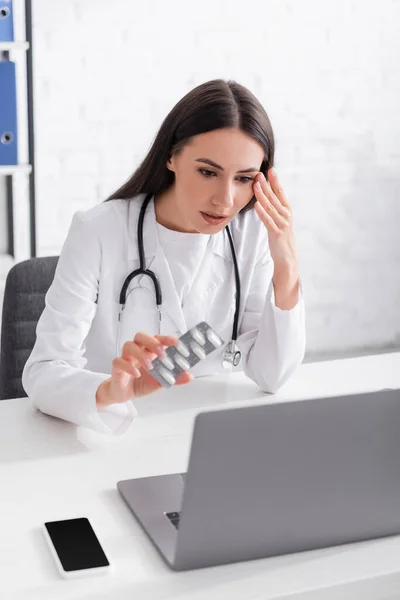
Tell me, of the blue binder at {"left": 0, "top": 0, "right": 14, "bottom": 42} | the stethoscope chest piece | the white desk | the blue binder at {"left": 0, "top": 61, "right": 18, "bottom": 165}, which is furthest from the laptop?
the blue binder at {"left": 0, "top": 0, "right": 14, "bottom": 42}

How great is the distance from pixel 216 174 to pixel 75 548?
0.77 m

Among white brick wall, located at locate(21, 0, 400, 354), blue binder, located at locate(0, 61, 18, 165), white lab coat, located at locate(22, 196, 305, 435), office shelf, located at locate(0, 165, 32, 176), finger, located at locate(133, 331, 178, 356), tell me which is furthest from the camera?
white brick wall, located at locate(21, 0, 400, 354)

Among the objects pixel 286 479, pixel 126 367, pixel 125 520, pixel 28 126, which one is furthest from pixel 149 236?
pixel 28 126

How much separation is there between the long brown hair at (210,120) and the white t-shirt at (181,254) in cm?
11

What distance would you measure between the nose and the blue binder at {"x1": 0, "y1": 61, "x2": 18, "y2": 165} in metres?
1.19

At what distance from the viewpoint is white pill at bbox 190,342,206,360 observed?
3.66 ft

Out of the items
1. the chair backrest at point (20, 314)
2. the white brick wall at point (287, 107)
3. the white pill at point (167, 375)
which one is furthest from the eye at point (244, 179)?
the white brick wall at point (287, 107)

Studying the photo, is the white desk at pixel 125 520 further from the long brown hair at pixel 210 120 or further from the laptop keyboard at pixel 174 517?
the long brown hair at pixel 210 120

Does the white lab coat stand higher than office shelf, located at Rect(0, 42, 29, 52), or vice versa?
office shelf, located at Rect(0, 42, 29, 52)

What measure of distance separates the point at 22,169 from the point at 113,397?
1.48m

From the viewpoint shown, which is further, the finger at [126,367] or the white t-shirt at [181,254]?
the white t-shirt at [181,254]

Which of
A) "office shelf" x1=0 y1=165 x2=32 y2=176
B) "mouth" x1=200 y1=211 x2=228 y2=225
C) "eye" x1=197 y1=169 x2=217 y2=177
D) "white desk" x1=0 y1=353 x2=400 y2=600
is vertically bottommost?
"white desk" x1=0 y1=353 x2=400 y2=600

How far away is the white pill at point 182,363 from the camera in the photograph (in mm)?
1113

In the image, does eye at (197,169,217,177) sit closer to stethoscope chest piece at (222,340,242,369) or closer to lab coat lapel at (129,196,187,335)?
lab coat lapel at (129,196,187,335)
